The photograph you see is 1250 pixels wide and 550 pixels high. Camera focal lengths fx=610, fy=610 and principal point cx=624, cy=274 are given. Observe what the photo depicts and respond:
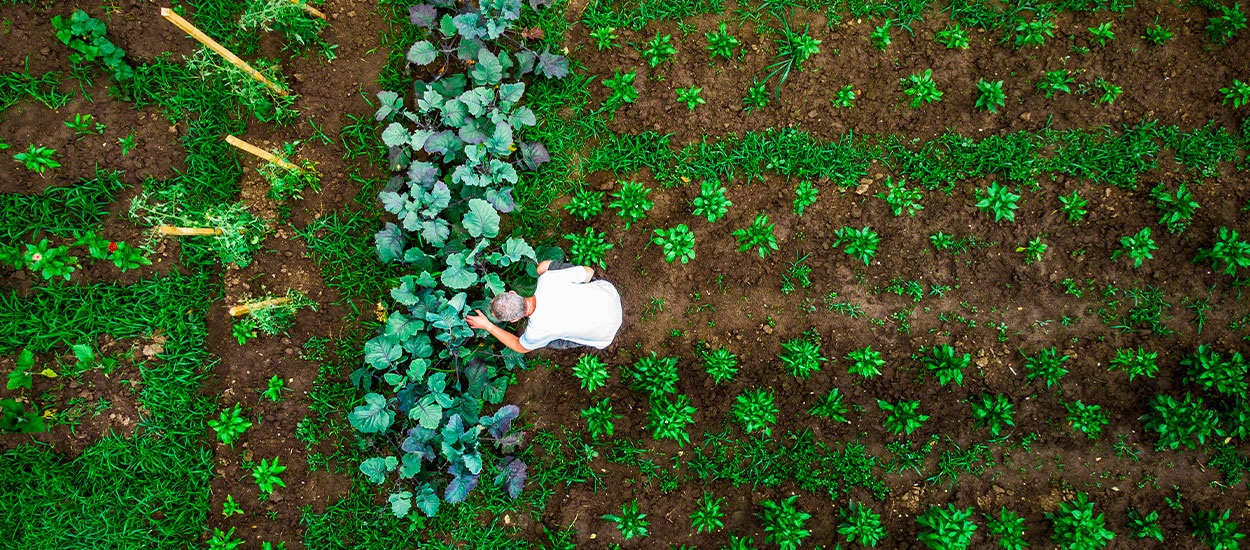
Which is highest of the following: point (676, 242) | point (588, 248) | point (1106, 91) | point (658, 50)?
point (1106, 91)

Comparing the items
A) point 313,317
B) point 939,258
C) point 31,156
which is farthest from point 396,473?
point 939,258

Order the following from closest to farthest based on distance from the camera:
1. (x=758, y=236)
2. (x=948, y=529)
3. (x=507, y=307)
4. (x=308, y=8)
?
(x=507, y=307) < (x=948, y=529) < (x=308, y=8) < (x=758, y=236)

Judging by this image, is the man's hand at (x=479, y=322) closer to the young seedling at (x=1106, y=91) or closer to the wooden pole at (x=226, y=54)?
the wooden pole at (x=226, y=54)

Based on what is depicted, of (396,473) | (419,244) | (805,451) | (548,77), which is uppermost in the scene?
(548,77)

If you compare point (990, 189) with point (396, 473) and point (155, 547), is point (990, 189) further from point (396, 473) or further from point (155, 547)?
point (155, 547)

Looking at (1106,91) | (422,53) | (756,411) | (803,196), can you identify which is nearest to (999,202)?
(1106,91)

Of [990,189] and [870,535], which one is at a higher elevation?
[990,189]

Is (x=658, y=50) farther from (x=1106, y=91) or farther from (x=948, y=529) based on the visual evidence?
(x=948, y=529)
